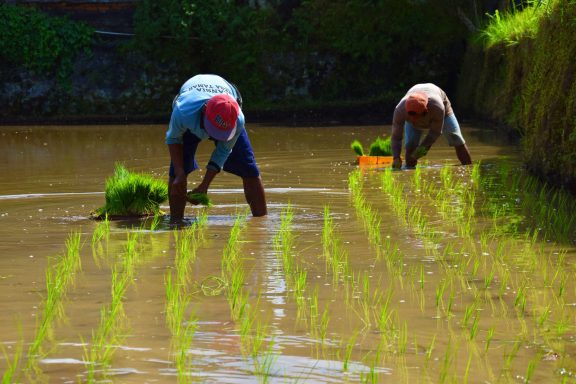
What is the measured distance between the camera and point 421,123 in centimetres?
1034

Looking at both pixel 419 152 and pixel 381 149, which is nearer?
pixel 419 152

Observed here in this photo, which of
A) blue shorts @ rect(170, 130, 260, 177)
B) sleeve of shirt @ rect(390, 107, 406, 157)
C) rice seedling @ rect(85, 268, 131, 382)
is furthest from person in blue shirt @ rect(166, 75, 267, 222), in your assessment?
sleeve of shirt @ rect(390, 107, 406, 157)

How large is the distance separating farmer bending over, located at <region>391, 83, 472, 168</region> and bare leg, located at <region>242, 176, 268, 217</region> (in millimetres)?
2561

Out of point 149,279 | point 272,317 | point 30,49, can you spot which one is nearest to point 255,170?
point 149,279

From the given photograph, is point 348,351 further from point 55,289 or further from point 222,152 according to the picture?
point 222,152

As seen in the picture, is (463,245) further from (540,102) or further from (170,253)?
(540,102)

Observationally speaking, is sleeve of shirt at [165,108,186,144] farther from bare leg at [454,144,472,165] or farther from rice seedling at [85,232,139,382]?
bare leg at [454,144,472,165]

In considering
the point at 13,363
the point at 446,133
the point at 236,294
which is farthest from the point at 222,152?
the point at 446,133

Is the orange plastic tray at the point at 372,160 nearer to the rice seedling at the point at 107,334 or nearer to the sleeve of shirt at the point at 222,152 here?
the sleeve of shirt at the point at 222,152

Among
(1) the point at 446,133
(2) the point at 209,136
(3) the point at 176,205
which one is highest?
(2) the point at 209,136

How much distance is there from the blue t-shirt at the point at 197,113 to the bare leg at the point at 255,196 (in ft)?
1.58

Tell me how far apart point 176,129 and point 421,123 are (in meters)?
3.78

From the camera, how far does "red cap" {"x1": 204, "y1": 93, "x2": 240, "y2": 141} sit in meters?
6.81

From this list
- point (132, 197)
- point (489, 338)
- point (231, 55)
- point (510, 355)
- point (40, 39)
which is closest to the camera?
point (510, 355)
